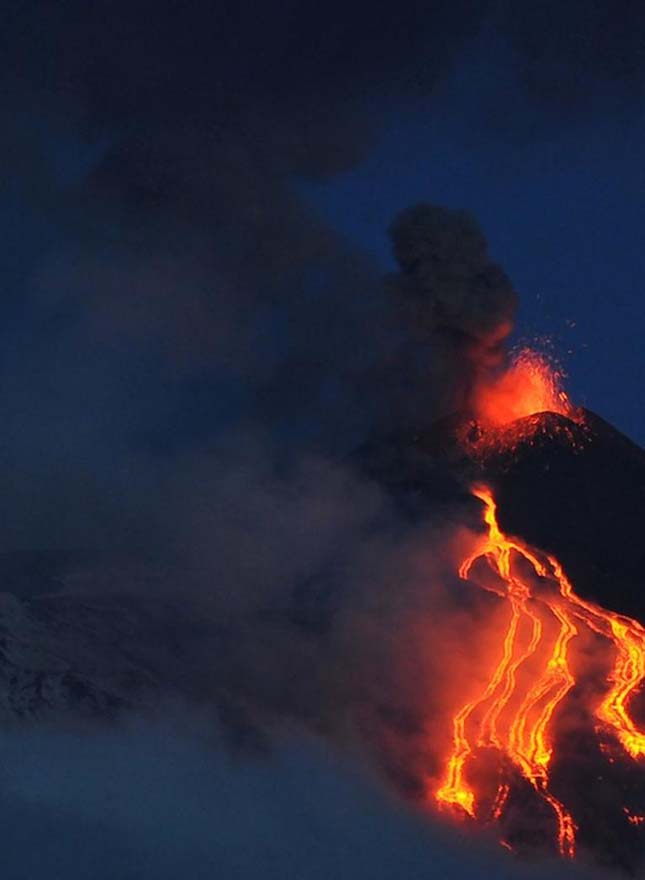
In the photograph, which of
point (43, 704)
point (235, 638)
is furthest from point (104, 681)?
point (235, 638)

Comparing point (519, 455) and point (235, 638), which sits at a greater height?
point (519, 455)

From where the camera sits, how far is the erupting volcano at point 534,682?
22359 mm

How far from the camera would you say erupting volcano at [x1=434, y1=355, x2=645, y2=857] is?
73.4 ft

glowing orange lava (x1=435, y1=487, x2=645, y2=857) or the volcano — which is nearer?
the volcano

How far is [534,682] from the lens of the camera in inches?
989

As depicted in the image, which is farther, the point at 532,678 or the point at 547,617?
the point at 547,617

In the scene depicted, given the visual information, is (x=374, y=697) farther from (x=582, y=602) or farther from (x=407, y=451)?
(x=407, y=451)

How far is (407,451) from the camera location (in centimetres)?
3142

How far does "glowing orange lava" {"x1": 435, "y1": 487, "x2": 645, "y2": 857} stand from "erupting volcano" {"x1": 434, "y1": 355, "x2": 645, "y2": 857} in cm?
2

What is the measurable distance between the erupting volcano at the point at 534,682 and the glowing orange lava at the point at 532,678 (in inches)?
0.7

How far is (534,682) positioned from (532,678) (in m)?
0.13

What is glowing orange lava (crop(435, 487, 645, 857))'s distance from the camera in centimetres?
2259

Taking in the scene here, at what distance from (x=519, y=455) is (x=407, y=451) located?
258cm

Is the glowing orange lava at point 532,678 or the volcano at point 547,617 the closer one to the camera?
the volcano at point 547,617
